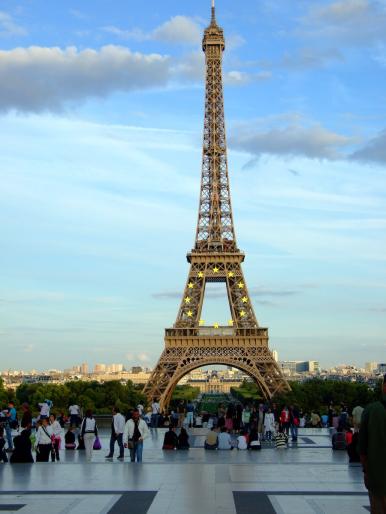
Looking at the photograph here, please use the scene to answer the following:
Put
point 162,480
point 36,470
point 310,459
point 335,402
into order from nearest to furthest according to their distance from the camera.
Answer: point 162,480
point 36,470
point 310,459
point 335,402

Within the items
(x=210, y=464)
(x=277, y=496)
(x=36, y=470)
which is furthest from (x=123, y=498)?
(x=210, y=464)

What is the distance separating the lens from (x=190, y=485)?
60.1 ft

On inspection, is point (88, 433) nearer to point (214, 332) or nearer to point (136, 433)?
point (136, 433)

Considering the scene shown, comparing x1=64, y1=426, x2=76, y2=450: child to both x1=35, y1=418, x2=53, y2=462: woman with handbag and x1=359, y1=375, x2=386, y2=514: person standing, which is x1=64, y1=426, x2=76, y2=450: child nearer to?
x1=35, y1=418, x2=53, y2=462: woman with handbag

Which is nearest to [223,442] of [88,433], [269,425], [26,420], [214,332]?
[269,425]

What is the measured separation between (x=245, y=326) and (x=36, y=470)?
5917 centimetres

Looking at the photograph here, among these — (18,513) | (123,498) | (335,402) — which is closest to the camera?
(18,513)

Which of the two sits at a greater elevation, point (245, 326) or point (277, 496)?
point (245, 326)

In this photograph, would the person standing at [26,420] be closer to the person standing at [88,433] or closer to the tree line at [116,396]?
the person standing at [88,433]

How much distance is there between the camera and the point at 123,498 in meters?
16.2

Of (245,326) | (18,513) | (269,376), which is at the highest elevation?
(245,326)

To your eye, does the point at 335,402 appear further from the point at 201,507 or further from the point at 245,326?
the point at 201,507

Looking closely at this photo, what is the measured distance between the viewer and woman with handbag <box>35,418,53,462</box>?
77.2 feet

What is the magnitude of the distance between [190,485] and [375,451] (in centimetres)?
878
